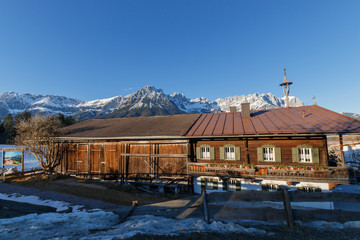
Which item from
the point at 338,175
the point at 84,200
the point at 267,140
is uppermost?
the point at 267,140

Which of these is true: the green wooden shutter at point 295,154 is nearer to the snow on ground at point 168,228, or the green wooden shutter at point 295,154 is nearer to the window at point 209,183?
the window at point 209,183

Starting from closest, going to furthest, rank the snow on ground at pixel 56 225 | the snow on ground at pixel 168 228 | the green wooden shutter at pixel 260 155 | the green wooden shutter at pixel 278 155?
1. the snow on ground at pixel 168 228
2. the snow on ground at pixel 56 225
3. the green wooden shutter at pixel 278 155
4. the green wooden shutter at pixel 260 155

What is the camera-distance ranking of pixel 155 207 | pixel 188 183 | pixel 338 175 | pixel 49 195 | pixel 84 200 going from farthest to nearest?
pixel 188 183
pixel 49 195
pixel 84 200
pixel 338 175
pixel 155 207

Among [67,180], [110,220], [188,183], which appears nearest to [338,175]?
[188,183]

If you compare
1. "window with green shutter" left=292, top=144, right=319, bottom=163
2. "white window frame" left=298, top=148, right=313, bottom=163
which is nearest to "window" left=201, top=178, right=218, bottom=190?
"window with green shutter" left=292, top=144, right=319, bottom=163

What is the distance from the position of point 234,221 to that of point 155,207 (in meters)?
2.98

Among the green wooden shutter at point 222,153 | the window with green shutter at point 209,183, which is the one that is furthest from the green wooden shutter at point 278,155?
the window with green shutter at point 209,183

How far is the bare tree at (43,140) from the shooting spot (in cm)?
1999

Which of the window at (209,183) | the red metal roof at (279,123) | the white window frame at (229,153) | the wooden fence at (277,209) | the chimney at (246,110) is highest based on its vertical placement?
the chimney at (246,110)

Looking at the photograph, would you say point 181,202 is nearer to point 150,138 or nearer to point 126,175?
point 150,138

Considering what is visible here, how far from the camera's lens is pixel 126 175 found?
1827 cm

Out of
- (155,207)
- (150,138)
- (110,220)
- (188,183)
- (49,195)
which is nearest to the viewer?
(110,220)

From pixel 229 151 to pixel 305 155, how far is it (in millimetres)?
6124

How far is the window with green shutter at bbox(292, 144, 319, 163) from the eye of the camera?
13.8m
